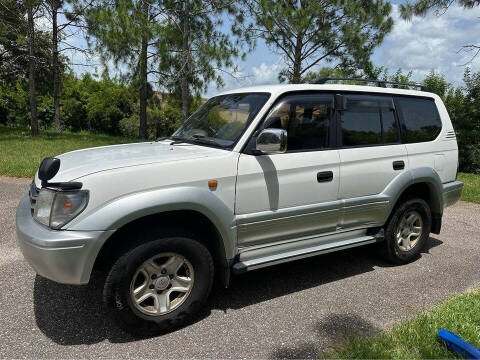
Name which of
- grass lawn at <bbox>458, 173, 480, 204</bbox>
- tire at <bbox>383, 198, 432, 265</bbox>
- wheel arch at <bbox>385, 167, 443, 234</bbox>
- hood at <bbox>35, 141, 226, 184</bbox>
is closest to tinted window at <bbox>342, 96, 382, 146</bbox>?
wheel arch at <bbox>385, 167, 443, 234</bbox>

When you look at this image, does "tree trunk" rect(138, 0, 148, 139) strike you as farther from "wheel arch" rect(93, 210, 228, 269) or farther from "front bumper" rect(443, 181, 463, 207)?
"wheel arch" rect(93, 210, 228, 269)

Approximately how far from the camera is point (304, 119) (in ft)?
A: 12.9

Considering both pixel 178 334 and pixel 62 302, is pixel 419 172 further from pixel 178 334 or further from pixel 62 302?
pixel 62 302

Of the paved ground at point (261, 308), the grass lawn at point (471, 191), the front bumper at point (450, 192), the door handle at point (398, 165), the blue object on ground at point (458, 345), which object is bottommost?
the paved ground at point (261, 308)

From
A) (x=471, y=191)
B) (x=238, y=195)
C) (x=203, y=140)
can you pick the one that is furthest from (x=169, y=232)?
(x=471, y=191)

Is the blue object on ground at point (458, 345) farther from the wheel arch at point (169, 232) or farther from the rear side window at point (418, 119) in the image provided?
the rear side window at point (418, 119)

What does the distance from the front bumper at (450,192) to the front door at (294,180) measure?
5.76ft

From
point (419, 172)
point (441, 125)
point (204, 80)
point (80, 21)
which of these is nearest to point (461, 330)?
point (419, 172)

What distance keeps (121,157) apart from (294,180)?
1.49 metres

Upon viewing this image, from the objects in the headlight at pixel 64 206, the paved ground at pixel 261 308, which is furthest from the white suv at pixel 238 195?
the paved ground at pixel 261 308

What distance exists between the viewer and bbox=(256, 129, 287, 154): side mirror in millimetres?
3346

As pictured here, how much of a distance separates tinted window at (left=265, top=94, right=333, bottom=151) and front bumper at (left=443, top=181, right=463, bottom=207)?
6.25 ft

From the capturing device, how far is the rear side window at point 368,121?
13.7 ft

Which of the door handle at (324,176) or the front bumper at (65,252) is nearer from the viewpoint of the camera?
the front bumper at (65,252)
